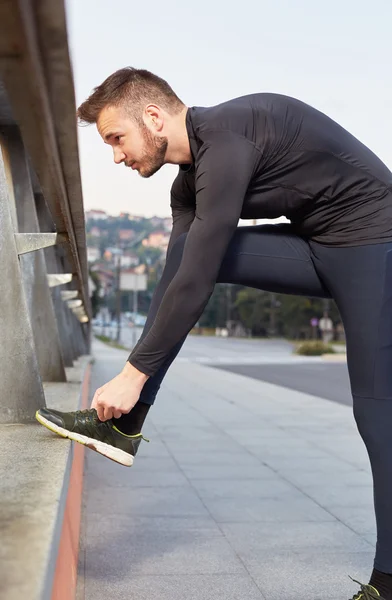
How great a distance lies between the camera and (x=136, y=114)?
2.29m

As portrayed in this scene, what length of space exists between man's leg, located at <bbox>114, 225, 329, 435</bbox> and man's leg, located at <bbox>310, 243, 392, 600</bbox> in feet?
0.54

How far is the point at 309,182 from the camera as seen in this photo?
242cm

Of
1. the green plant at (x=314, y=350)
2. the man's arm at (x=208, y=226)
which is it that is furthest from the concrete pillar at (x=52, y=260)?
the green plant at (x=314, y=350)

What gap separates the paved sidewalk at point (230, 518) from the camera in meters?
2.93

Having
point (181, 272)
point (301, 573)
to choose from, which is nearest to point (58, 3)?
point (181, 272)

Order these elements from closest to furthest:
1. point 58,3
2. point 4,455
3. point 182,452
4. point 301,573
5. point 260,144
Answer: point 58,3, point 4,455, point 260,144, point 301,573, point 182,452

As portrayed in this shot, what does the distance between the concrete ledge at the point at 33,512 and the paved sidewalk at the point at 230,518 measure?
720 mm

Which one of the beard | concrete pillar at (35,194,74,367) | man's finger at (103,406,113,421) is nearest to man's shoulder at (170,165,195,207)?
the beard

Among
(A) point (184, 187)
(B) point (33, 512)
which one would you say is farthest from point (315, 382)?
(B) point (33, 512)

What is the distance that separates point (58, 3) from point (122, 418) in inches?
61.5

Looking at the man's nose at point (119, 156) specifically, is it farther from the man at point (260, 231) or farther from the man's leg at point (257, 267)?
the man's leg at point (257, 267)

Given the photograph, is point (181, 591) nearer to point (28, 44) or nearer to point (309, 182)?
point (309, 182)

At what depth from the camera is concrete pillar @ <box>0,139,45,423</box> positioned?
8.54 ft

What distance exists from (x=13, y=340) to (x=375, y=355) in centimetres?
118
